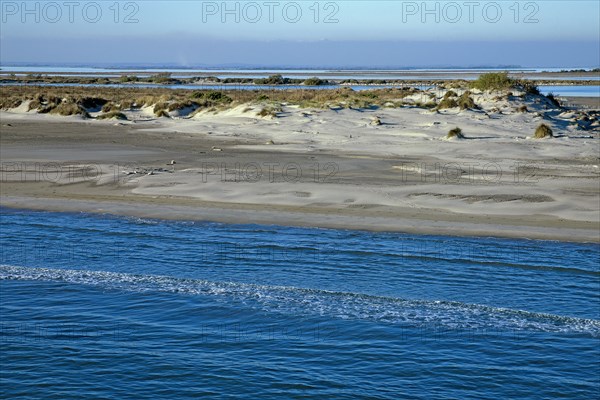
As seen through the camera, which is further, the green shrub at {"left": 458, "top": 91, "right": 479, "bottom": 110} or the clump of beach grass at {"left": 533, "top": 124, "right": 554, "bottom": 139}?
the green shrub at {"left": 458, "top": 91, "right": 479, "bottom": 110}

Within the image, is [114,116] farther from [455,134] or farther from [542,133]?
[542,133]

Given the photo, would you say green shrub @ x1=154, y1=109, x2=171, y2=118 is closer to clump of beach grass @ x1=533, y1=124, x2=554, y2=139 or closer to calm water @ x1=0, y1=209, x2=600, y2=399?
clump of beach grass @ x1=533, y1=124, x2=554, y2=139

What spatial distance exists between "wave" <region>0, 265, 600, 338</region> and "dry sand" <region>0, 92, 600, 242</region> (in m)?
4.38

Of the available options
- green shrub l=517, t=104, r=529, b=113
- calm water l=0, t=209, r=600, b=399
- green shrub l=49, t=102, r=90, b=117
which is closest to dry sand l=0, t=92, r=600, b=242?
calm water l=0, t=209, r=600, b=399

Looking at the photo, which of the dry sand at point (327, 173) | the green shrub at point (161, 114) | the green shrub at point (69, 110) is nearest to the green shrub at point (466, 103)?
the dry sand at point (327, 173)

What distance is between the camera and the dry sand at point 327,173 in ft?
54.8

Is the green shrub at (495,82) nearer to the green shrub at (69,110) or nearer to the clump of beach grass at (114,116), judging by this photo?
the clump of beach grass at (114,116)

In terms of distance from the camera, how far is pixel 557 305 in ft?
35.9

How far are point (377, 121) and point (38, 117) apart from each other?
52.6 feet

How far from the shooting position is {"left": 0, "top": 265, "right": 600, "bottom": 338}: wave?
1025 cm

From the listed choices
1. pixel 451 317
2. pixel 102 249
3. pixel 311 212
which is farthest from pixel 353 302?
pixel 311 212

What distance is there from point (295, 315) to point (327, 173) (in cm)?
1138

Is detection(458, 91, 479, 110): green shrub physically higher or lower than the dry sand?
higher

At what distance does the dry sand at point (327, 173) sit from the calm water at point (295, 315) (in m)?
1.88
